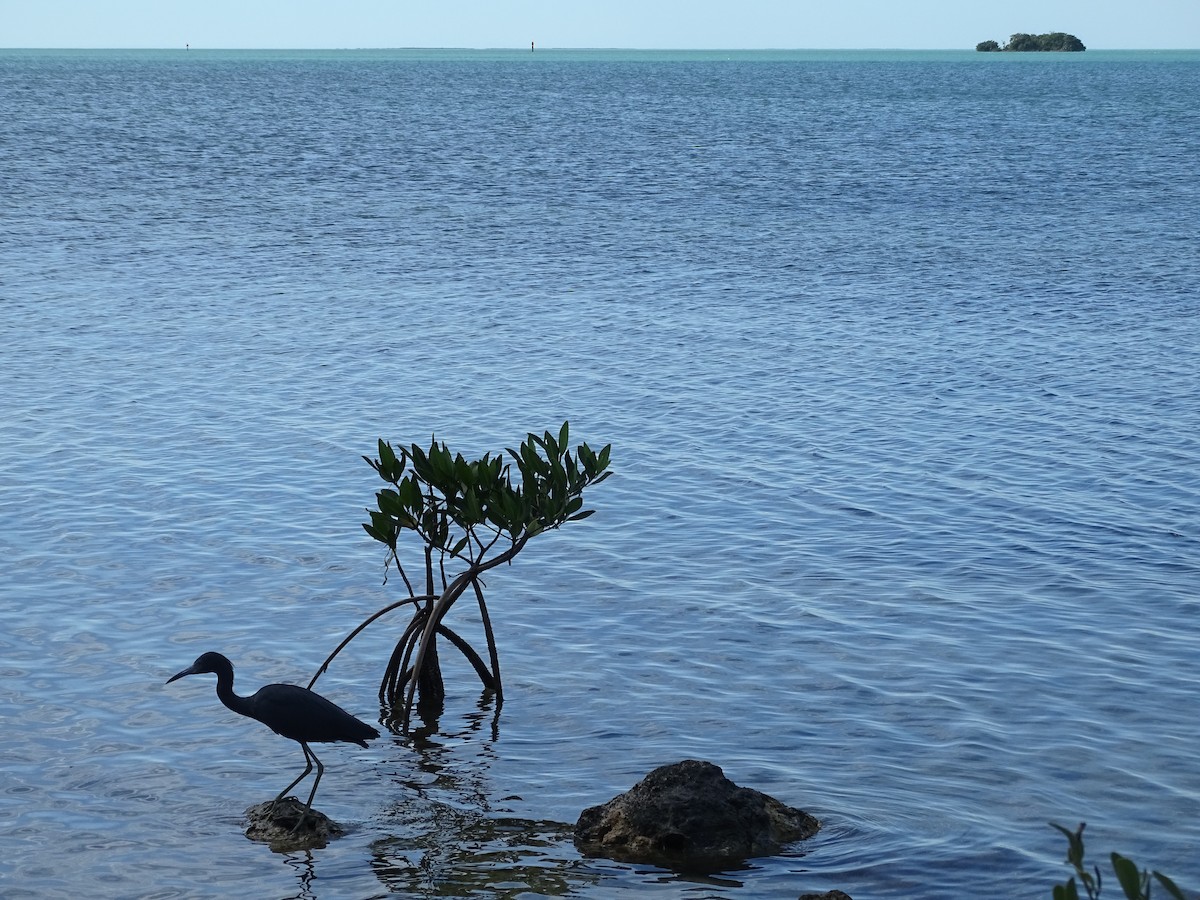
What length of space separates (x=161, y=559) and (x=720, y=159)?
58538mm

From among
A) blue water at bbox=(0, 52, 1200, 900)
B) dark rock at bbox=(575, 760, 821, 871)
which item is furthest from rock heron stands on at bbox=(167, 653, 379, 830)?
dark rock at bbox=(575, 760, 821, 871)

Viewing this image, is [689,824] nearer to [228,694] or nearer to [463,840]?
[463,840]

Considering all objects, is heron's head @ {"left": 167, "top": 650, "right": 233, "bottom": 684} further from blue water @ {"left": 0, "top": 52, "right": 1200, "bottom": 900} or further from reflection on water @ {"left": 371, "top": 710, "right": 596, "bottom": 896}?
reflection on water @ {"left": 371, "top": 710, "right": 596, "bottom": 896}

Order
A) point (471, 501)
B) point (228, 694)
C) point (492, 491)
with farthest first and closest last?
1. point (492, 491)
2. point (471, 501)
3. point (228, 694)

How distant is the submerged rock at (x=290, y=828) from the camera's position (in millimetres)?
9758

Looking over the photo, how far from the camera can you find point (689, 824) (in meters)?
9.38

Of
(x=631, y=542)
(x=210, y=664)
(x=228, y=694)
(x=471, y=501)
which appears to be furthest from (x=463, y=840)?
(x=631, y=542)

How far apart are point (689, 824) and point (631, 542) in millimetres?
7763

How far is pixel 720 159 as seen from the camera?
7144 centimetres

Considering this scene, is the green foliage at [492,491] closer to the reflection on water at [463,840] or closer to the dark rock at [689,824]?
the reflection on water at [463,840]

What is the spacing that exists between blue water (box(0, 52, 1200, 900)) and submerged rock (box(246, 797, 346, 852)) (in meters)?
0.14

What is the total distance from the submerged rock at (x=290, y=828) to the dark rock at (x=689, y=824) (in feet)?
5.90

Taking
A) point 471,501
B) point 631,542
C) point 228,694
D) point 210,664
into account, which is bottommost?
point 631,542

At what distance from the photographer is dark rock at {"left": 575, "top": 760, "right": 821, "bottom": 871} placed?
939cm
